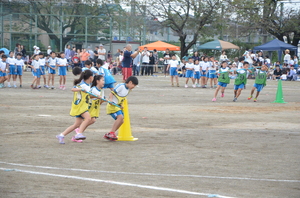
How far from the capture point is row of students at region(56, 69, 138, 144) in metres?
9.77

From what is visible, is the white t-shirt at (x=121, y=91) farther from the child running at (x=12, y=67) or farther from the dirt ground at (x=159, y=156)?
the child running at (x=12, y=67)

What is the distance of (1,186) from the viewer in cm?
643

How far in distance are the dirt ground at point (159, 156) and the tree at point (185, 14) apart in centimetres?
2665

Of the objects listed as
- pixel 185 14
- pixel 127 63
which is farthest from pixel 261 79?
pixel 185 14

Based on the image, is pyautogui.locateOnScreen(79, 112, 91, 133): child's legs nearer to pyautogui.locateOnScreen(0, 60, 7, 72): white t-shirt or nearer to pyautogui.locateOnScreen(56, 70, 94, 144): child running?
pyautogui.locateOnScreen(56, 70, 94, 144): child running

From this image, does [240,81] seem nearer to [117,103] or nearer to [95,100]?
[117,103]

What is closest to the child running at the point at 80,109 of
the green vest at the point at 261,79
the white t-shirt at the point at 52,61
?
the green vest at the point at 261,79

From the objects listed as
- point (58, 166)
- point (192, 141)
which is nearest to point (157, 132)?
point (192, 141)

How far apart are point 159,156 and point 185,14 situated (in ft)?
114

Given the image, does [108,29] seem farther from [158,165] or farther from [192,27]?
[158,165]

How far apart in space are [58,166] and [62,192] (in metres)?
1.63

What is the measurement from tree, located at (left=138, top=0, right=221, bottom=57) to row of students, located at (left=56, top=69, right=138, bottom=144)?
32.1 meters

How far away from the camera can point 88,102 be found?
988cm

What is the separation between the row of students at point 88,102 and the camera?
385 inches
